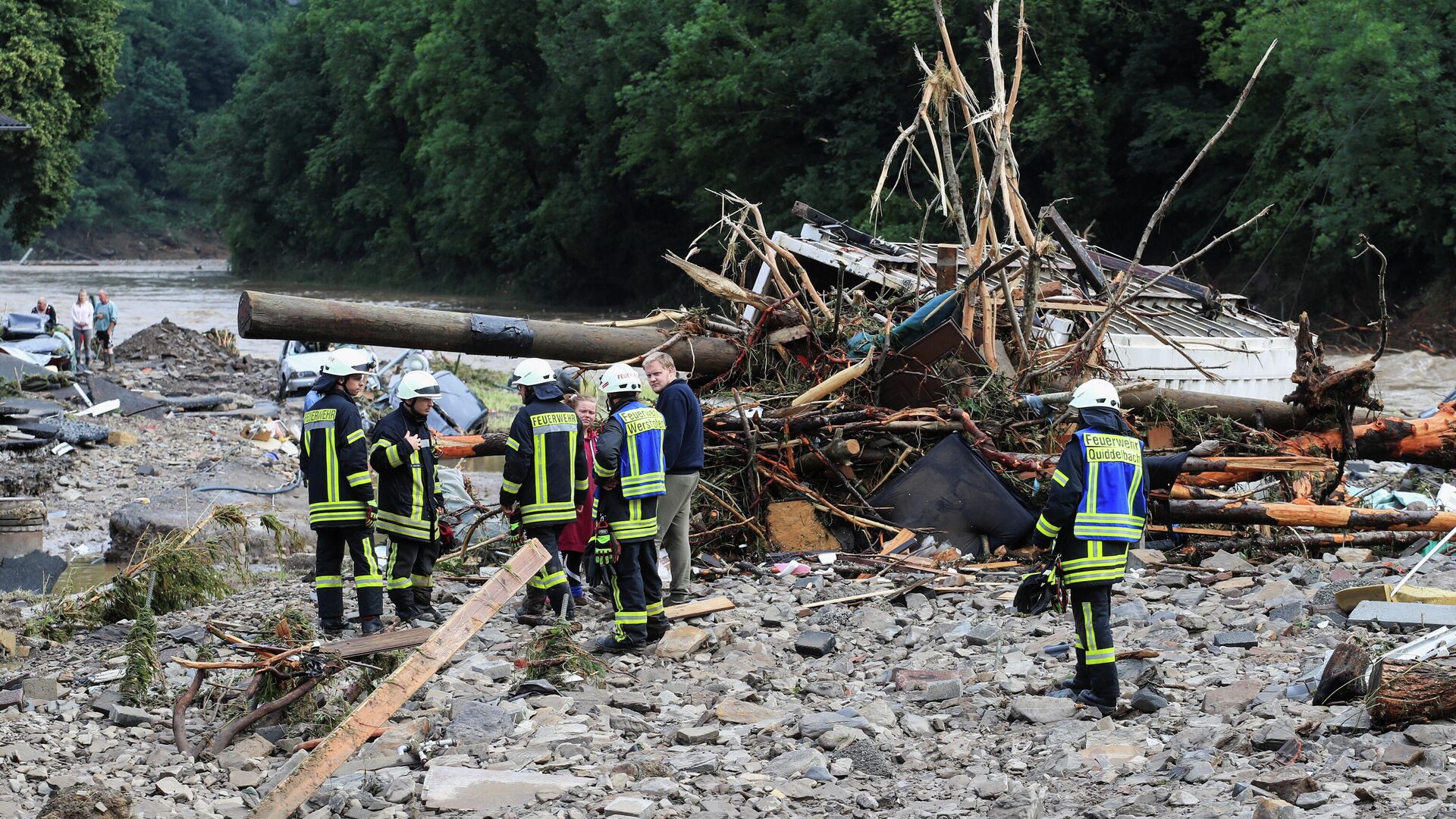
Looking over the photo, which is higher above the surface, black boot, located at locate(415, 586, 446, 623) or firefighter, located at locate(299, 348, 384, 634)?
firefighter, located at locate(299, 348, 384, 634)

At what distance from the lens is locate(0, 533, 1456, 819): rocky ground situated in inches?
188

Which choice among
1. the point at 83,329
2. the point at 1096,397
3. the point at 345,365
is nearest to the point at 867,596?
the point at 1096,397

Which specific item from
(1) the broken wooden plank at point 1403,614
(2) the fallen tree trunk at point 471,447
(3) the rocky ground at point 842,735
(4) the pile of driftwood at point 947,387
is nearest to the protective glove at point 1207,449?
(4) the pile of driftwood at point 947,387

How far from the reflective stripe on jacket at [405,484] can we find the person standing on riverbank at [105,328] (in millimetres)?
18754

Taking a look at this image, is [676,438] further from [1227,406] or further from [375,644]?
[1227,406]

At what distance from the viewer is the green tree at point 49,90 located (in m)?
26.8

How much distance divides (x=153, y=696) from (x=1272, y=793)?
4614 mm

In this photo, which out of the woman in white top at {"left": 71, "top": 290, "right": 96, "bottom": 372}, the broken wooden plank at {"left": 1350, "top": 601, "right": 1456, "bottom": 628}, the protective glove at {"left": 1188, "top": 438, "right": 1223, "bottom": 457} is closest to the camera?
the broken wooden plank at {"left": 1350, "top": 601, "right": 1456, "bottom": 628}

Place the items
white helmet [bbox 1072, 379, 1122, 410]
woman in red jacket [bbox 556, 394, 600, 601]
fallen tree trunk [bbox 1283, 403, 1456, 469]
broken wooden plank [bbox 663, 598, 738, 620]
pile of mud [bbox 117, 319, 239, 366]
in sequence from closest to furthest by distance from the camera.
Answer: white helmet [bbox 1072, 379, 1122, 410] → broken wooden plank [bbox 663, 598, 738, 620] → woman in red jacket [bbox 556, 394, 600, 601] → fallen tree trunk [bbox 1283, 403, 1456, 469] → pile of mud [bbox 117, 319, 239, 366]

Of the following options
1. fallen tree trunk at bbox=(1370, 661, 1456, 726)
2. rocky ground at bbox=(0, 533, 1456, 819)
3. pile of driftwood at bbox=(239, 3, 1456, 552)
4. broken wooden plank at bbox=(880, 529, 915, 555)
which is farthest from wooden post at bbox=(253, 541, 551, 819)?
broken wooden plank at bbox=(880, 529, 915, 555)

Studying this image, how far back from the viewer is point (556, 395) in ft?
23.6

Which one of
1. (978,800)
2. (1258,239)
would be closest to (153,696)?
(978,800)

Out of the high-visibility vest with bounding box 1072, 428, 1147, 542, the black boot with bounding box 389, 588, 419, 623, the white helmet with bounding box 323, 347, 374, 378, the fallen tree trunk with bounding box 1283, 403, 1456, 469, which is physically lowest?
the black boot with bounding box 389, 588, 419, 623

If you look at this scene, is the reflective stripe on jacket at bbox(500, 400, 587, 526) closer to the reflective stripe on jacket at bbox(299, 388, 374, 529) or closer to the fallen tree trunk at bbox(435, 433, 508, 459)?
the reflective stripe on jacket at bbox(299, 388, 374, 529)
